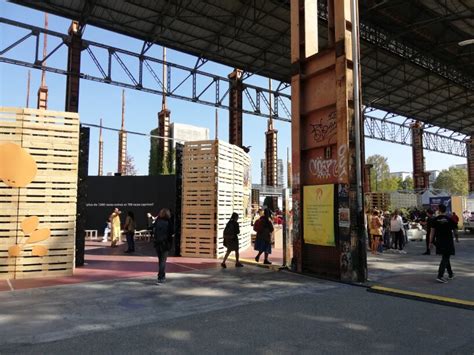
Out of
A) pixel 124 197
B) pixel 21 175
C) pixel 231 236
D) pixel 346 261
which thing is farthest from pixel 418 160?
pixel 21 175

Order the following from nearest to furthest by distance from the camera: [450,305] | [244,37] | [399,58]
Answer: [450,305] → [244,37] → [399,58]

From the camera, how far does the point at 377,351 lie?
4.80 m

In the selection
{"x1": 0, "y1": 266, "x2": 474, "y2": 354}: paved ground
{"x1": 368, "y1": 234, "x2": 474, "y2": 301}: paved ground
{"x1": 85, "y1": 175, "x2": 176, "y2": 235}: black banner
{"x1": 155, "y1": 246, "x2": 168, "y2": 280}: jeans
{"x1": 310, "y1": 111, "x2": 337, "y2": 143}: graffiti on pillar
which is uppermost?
{"x1": 310, "y1": 111, "x2": 337, "y2": 143}: graffiti on pillar

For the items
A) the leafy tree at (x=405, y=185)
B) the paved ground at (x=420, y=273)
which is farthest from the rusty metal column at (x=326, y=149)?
the leafy tree at (x=405, y=185)

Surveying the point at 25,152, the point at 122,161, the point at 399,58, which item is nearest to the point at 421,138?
the point at 399,58

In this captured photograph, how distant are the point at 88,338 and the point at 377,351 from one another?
3.60 metres

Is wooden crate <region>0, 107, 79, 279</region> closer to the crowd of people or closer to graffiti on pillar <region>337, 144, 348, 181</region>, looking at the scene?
graffiti on pillar <region>337, 144, 348, 181</region>

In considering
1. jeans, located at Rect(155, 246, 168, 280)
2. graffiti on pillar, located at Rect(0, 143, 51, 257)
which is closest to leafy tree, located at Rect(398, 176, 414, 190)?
jeans, located at Rect(155, 246, 168, 280)

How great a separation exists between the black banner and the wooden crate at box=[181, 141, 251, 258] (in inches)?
416

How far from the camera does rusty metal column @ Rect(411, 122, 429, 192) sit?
4575 centimetres

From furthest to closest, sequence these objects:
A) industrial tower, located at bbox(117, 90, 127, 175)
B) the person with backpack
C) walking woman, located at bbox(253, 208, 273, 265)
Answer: industrial tower, located at bbox(117, 90, 127, 175) < walking woman, located at bbox(253, 208, 273, 265) < the person with backpack

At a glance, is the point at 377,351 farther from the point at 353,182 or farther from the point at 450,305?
the point at 353,182

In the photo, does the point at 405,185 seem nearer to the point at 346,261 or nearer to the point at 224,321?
the point at 346,261

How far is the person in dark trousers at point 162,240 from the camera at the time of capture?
29.9 ft
